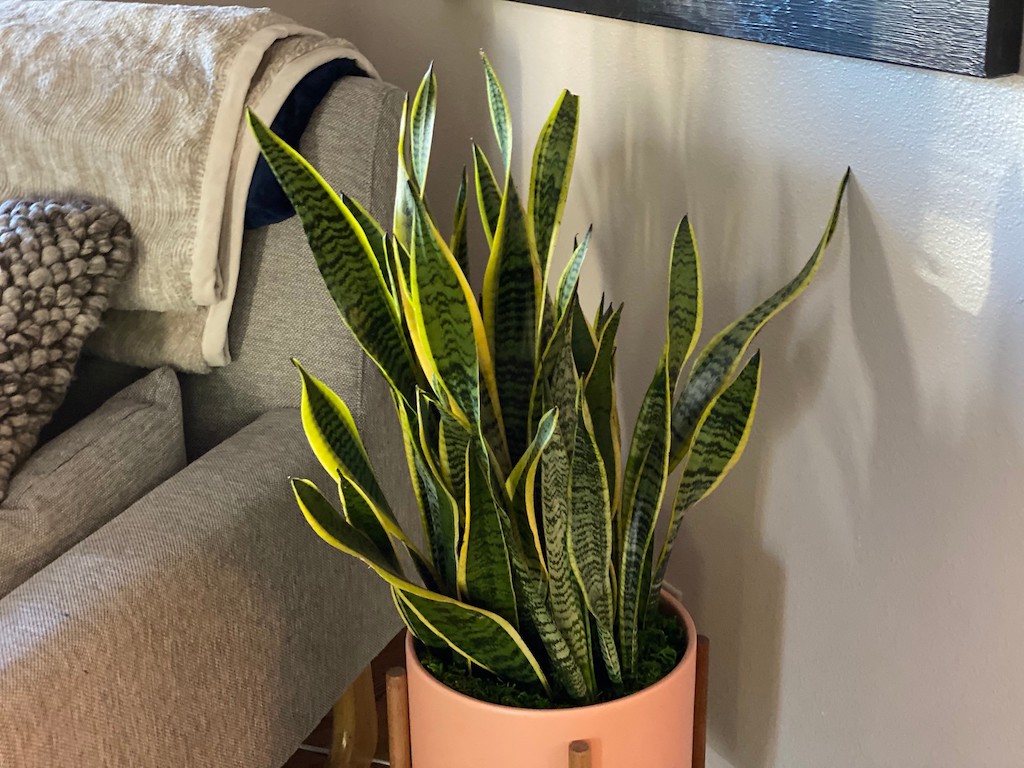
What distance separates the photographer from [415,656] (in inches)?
37.3

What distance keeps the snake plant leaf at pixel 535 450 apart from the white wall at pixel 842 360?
0.28m

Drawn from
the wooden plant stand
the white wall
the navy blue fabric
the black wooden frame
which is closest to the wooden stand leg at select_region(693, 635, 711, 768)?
the wooden plant stand

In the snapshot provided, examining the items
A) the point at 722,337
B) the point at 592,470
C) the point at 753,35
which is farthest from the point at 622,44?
the point at 592,470

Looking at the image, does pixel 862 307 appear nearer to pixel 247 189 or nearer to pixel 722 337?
pixel 722 337

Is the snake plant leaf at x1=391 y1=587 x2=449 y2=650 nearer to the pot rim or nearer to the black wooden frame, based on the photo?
the pot rim

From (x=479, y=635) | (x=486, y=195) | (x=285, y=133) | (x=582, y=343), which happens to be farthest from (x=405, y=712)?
(x=285, y=133)

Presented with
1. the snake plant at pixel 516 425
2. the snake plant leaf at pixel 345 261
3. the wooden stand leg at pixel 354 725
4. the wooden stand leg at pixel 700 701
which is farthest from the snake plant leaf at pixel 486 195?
the wooden stand leg at pixel 354 725

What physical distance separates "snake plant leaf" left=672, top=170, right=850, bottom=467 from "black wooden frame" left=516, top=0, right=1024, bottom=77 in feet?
0.34

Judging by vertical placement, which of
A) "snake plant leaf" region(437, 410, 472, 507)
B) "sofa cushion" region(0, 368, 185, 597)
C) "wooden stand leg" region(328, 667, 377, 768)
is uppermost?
"snake plant leaf" region(437, 410, 472, 507)

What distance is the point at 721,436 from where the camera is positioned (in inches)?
33.9

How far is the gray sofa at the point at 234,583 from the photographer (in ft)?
2.62

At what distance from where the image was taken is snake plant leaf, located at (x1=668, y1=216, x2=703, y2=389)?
867mm

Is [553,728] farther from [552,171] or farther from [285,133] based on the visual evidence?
[285,133]

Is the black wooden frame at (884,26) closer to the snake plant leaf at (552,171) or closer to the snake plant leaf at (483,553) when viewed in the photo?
the snake plant leaf at (552,171)
